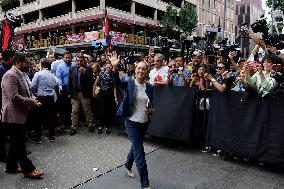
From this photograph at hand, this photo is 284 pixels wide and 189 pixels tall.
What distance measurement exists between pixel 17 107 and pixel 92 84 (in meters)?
4.09

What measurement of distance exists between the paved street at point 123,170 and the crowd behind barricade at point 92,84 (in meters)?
0.37

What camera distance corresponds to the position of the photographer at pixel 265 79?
5.78 meters

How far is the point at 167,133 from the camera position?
24.0 feet

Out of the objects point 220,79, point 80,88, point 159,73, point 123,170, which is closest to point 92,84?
point 80,88

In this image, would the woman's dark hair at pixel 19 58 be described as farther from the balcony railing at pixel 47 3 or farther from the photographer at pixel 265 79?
the balcony railing at pixel 47 3

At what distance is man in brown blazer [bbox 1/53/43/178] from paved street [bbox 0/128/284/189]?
0.33 m

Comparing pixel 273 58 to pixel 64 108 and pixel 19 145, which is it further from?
pixel 64 108

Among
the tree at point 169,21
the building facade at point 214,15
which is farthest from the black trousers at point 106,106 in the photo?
the building facade at point 214,15

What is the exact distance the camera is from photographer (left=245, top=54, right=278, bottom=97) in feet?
19.0

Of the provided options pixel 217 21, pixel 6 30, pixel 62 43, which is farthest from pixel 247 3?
pixel 6 30

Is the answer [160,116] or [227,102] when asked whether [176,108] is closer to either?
[160,116]

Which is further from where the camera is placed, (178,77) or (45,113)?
(45,113)

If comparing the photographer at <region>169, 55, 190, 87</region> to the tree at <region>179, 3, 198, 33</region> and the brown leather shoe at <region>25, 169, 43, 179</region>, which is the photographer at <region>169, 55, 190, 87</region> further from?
the tree at <region>179, 3, 198, 33</region>

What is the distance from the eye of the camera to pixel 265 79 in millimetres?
5945
